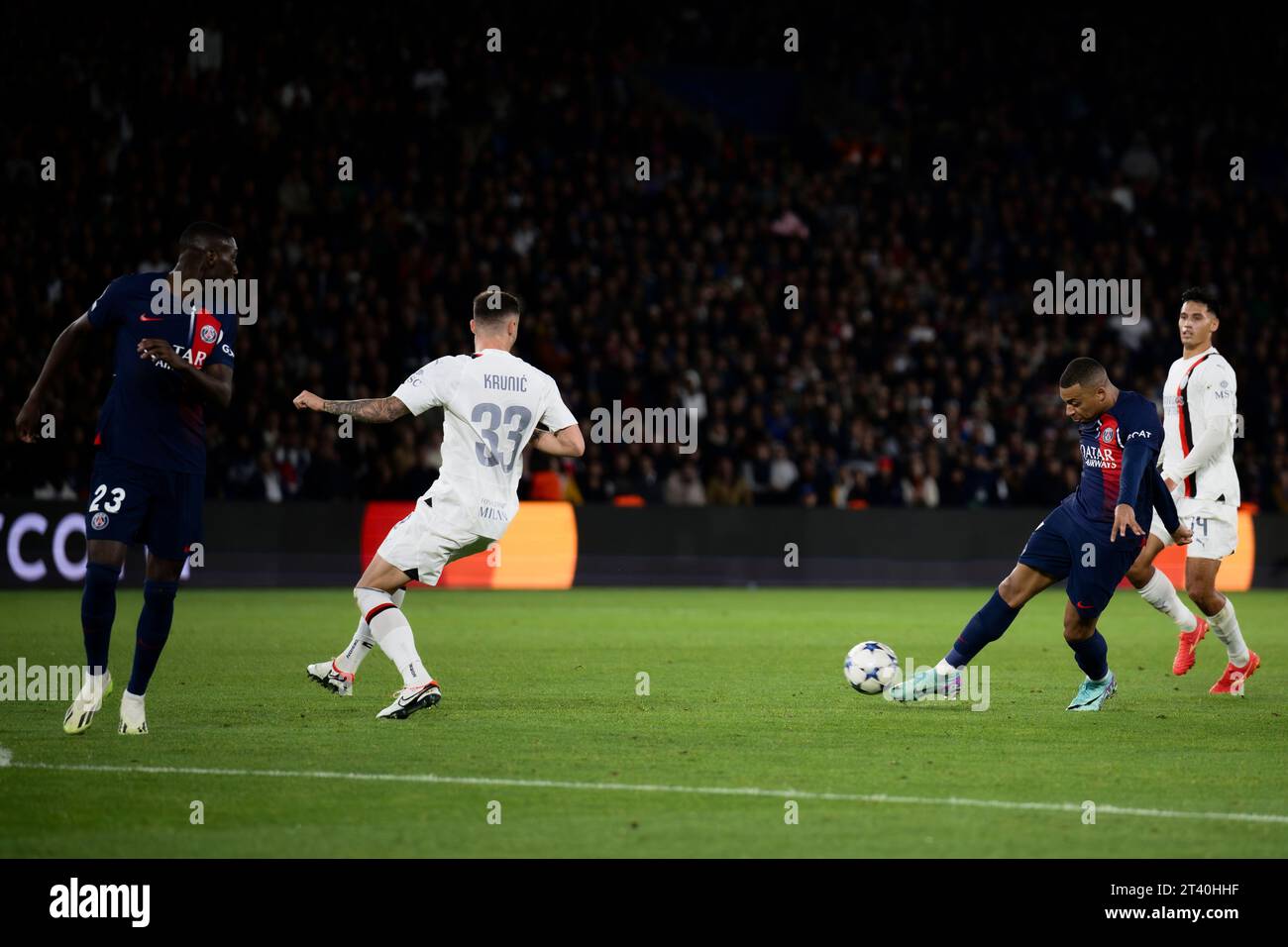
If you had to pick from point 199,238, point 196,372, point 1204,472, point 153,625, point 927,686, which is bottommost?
point 927,686

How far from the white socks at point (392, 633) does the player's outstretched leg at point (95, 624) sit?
1.22 metres

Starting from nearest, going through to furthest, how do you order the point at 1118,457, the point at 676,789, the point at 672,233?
1. the point at 676,789
2. the point at 1118,457
3. the point at 672,233

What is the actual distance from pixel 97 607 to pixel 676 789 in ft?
10.1

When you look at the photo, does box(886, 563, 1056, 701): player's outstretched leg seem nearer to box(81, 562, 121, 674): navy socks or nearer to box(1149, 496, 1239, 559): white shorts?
box(1149, 496, 1239, 559): white shorts

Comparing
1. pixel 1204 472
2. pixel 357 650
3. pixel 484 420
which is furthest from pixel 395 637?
pixel 1204 472

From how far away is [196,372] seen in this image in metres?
8.34

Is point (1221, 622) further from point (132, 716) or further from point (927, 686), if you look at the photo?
point (132, 716)

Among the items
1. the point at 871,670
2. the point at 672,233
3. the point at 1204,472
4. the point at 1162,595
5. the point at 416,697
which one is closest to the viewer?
the point at 416,697

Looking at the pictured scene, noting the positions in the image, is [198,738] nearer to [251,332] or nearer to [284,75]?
[251,332]

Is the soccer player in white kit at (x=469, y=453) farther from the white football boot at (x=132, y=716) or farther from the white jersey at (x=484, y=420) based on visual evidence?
the white football boot at (x=132, y=716)

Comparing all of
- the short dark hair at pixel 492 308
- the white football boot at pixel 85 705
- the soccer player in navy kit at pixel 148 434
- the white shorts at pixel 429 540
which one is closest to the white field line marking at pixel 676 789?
the white football boot at pixel 85 705

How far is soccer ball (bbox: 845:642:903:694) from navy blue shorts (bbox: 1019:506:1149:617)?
1.02 meters

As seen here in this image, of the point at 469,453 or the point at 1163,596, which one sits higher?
the point at 469,453
